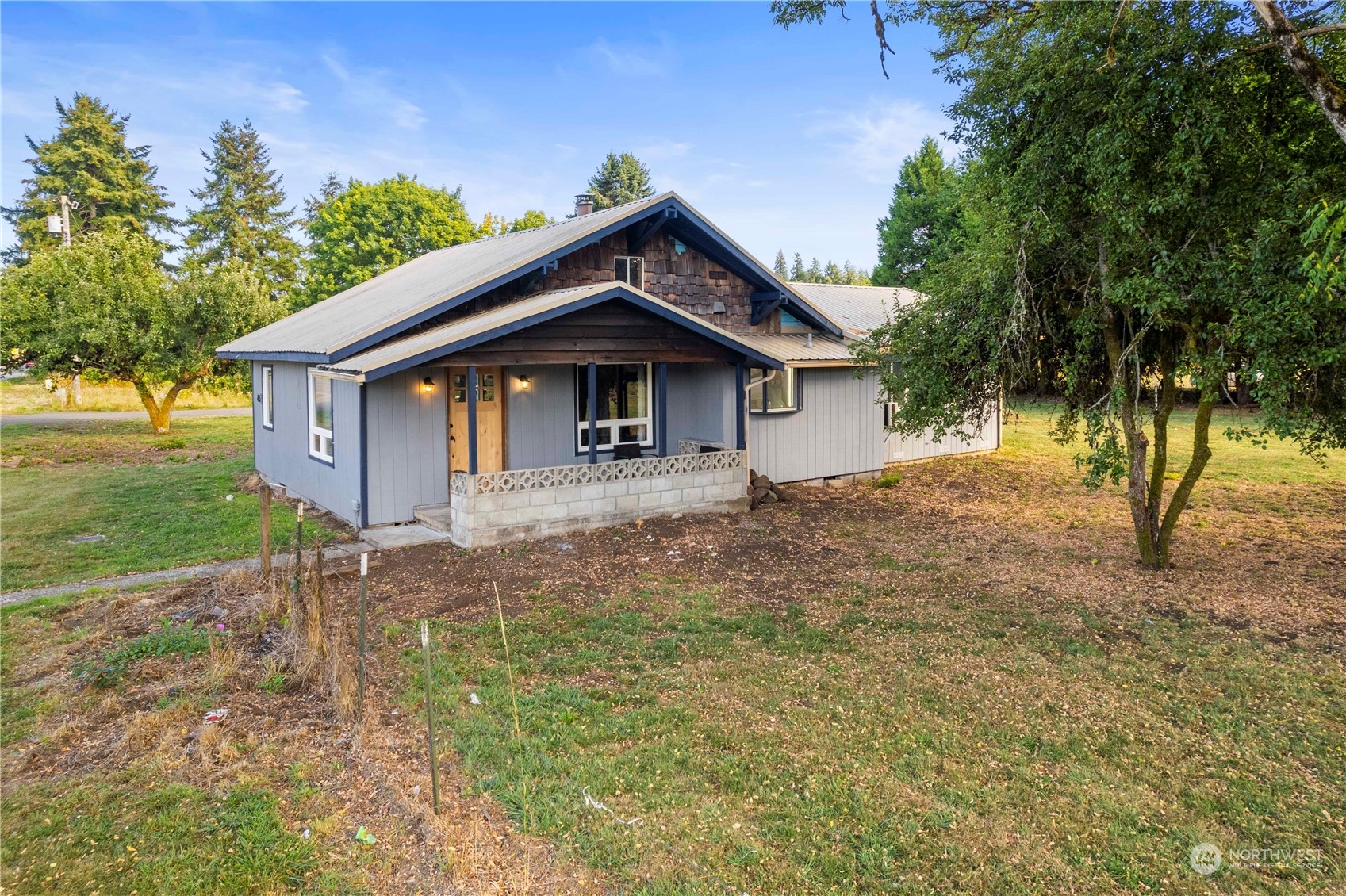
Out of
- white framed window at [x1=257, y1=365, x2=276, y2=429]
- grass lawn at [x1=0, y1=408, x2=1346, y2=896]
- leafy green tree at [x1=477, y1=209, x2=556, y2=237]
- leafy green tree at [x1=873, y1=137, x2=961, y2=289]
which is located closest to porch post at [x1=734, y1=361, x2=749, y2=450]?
grass lawn at [x1=0, y1=408, x2=1346, y2=896]

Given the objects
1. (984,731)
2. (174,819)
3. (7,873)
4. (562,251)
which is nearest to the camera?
(7,873)

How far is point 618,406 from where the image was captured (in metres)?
13.7

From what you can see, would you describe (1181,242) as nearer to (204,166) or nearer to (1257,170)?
(1257,170)

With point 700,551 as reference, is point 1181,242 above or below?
above

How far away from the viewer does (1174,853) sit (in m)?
3.83

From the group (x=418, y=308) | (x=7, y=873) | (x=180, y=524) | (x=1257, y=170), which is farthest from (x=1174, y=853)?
(x=180, y=524)

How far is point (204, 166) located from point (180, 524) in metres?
42.1

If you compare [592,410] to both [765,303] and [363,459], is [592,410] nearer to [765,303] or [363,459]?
[363,459]

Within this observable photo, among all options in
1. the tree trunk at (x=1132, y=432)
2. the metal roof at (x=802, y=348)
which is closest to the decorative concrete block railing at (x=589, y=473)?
the metal roof at (x=802, y=348)

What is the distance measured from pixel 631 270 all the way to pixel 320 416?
5.85 meters

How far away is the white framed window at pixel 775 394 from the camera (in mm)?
14383

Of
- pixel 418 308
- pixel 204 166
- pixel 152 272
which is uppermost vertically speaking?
pixel 204 166

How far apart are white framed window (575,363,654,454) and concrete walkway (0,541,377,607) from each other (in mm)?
4568

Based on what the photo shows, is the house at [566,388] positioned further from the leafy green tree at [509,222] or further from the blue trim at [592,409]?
the leafy green tree at [509,222]
